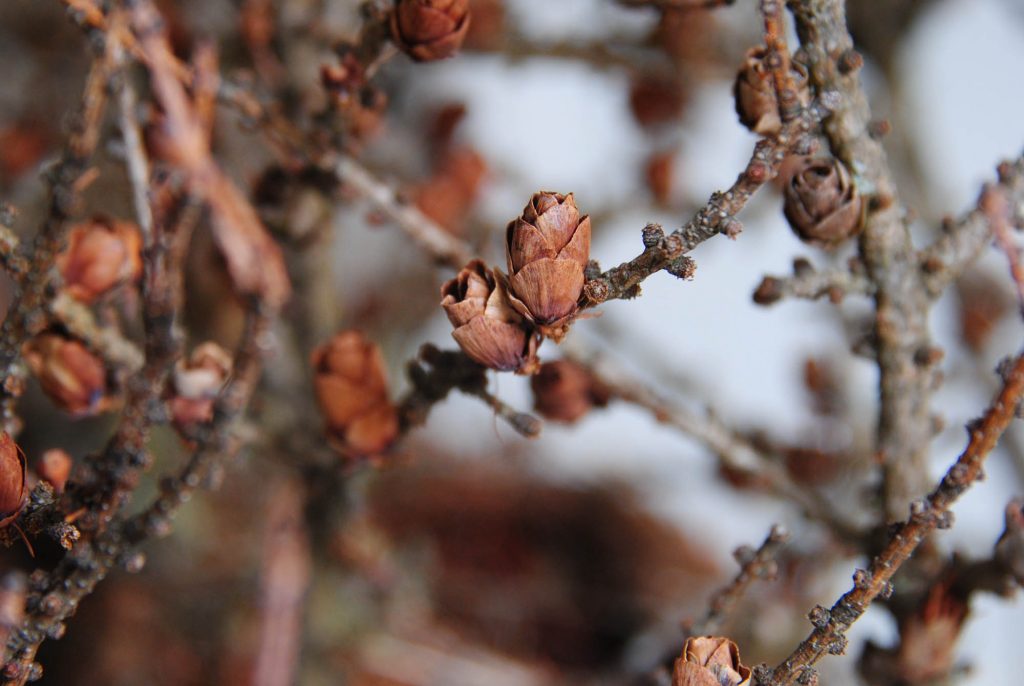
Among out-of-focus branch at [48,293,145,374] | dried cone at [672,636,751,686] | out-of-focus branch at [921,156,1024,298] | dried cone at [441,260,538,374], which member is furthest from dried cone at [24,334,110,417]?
out-of-focus branch at [921,156,1024,298]

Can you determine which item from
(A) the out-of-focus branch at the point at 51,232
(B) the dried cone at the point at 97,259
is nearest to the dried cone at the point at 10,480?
(A) the out-of-focus branch at the point at 51,232

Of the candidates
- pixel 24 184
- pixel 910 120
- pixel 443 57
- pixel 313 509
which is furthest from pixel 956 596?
pixel 24 184

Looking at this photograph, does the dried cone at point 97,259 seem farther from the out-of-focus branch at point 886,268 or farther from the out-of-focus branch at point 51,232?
the out-of-focus branch at point 886,268

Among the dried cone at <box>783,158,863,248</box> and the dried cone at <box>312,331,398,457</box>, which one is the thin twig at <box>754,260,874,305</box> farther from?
the dried cone at <box>312,331,398,457</box>

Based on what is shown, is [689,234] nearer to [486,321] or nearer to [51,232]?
[486,321]

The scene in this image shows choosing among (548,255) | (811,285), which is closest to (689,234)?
(548,255)

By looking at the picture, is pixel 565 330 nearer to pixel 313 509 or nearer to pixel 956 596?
pixel 956 596
